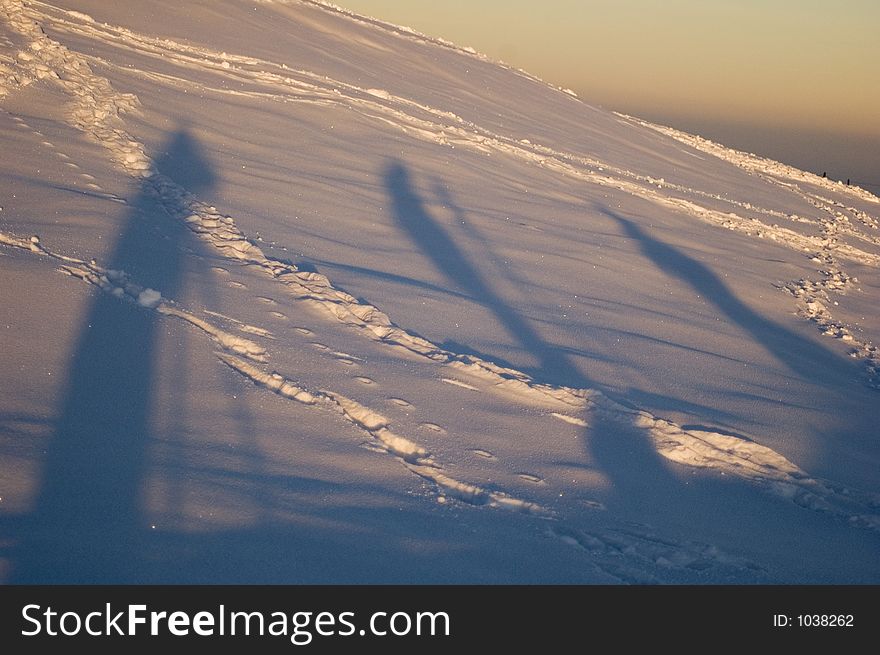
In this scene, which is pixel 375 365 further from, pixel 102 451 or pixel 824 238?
pixel 824 238

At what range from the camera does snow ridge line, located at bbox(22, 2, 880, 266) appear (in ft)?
38.9

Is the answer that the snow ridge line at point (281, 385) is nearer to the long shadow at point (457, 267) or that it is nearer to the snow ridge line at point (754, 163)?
the long shadow at point (457, 267)

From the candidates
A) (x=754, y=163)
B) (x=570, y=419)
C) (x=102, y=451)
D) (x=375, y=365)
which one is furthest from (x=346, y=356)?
(x=754, y=163)

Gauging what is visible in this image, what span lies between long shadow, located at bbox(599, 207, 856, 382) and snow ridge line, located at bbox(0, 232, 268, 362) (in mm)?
4206

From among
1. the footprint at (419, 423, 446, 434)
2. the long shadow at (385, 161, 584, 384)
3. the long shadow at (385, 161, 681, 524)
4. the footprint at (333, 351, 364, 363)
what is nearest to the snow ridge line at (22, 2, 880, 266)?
the long shadow at (385, 161, 584, 384)

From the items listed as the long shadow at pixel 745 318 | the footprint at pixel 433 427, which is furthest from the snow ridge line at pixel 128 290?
the long shadow at pixel 745 318

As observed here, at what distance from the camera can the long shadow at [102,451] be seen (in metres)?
2.60

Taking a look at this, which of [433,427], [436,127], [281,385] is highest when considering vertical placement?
[436,127]

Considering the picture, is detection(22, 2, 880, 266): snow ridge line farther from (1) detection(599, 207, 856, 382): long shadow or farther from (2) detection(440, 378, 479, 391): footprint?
(2) detection(440, 378, 479, 391): footprint

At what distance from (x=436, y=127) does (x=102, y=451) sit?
1007 cm

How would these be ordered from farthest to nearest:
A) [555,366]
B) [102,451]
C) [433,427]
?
[555,366] < [433,427] < [102,451]

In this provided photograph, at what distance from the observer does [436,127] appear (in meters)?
12.4

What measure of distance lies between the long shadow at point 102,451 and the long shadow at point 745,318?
4759mm

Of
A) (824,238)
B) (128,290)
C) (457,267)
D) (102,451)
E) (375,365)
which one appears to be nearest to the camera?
(102,451)
